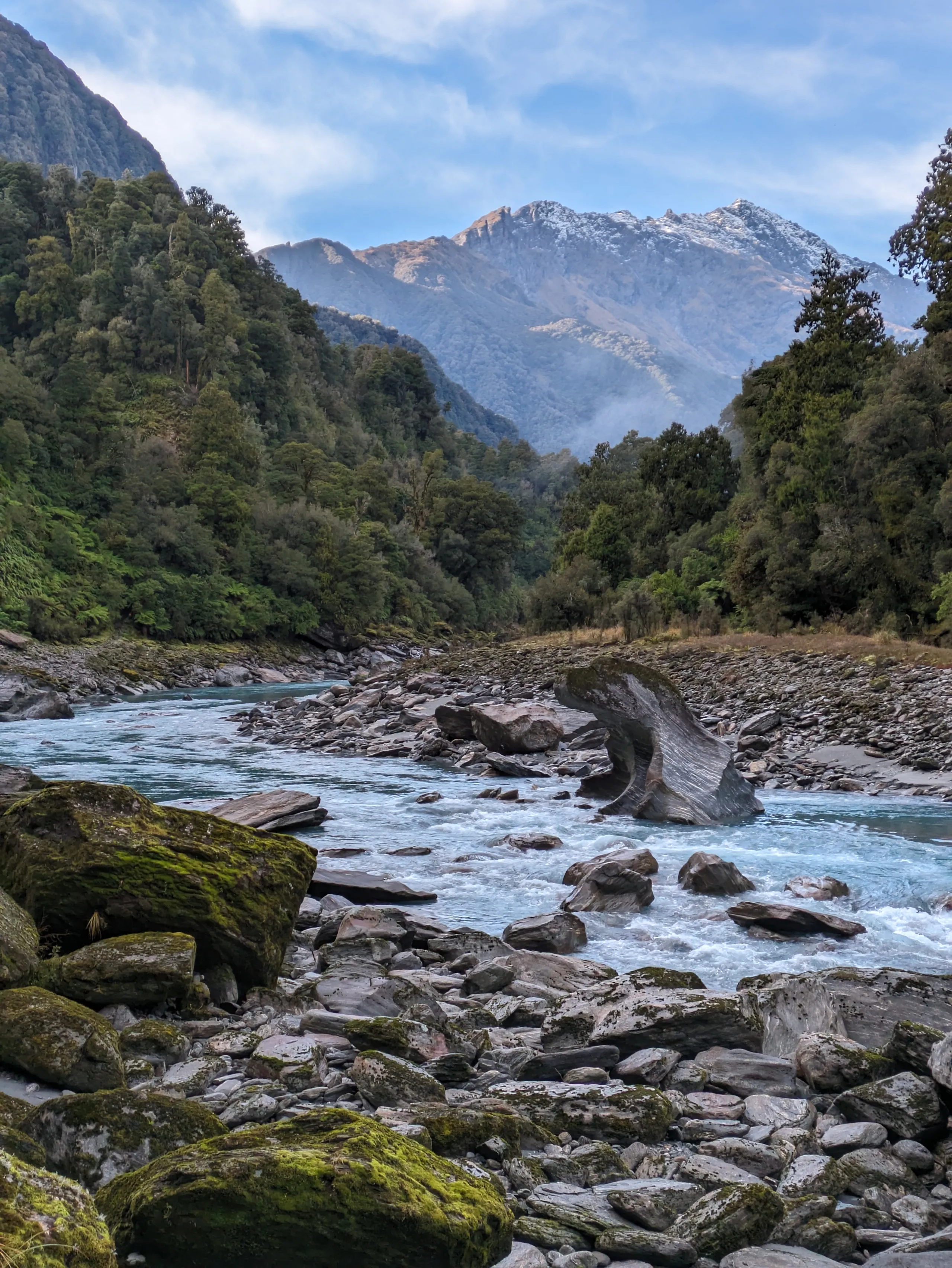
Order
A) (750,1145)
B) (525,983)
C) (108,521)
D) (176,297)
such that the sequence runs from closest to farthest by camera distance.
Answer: (750,1145), (525,983), (108,521), (176,297)

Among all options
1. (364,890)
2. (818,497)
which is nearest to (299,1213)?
(364,890)

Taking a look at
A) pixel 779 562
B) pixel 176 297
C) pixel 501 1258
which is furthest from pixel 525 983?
pixel 176 297

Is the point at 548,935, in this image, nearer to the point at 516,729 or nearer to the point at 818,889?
the point at 818,889

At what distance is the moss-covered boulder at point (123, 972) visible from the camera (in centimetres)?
524

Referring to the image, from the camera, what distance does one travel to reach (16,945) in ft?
16.9

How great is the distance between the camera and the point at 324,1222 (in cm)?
282

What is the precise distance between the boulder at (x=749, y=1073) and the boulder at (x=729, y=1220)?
1480 millimetres

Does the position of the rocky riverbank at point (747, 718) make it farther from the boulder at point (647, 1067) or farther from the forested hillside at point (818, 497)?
the boulder at point (647, 1067)

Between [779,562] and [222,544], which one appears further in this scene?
[222,544]

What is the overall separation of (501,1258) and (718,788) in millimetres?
12052

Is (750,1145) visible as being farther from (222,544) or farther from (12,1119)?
(222,544)

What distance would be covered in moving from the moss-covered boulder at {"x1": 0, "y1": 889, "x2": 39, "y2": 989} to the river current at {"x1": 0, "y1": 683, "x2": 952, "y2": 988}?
14.6ft

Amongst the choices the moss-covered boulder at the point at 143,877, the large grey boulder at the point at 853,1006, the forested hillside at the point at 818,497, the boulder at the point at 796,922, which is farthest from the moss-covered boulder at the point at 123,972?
the forested hillside at the point at 818,497

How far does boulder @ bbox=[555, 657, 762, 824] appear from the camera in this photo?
1442 cm
